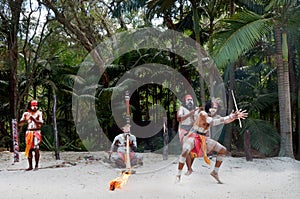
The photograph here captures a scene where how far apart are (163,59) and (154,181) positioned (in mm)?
7777

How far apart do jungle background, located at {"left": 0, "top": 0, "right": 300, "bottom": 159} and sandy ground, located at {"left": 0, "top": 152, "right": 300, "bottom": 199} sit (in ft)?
4.92

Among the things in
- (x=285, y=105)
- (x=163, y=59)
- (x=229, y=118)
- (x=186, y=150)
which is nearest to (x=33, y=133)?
(x=186, y=150)

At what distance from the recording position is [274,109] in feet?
40.5

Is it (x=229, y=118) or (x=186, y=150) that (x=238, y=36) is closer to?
(x=229, y=118)

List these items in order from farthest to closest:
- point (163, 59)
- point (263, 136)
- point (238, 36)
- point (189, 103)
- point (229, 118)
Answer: point (163, 59) → point (263, 136) → point (238, 36) → point (189, 103) → point (229, 118)

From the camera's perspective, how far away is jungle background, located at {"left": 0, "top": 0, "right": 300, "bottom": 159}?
30.2 ft

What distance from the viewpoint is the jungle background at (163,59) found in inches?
362

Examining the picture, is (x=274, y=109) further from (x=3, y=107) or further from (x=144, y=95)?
(x=3, y=107)

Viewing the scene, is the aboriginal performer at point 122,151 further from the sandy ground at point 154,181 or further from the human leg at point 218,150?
the human leg at point 218,150

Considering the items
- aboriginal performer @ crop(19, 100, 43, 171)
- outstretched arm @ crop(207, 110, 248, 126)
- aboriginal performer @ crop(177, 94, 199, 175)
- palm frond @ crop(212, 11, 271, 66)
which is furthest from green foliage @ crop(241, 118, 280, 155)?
aboriginal performer @ crop(19, 100, 43, 171)


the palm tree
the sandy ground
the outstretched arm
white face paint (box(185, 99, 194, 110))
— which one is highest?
the palm tree

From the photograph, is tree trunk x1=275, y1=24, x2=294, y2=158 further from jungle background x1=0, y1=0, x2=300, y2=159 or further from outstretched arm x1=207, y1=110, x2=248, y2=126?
outstretched arm x1=207, y1=110, x2=248, y2=126

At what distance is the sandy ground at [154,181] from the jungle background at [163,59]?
150 cm

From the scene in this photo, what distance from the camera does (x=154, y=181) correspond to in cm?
668
